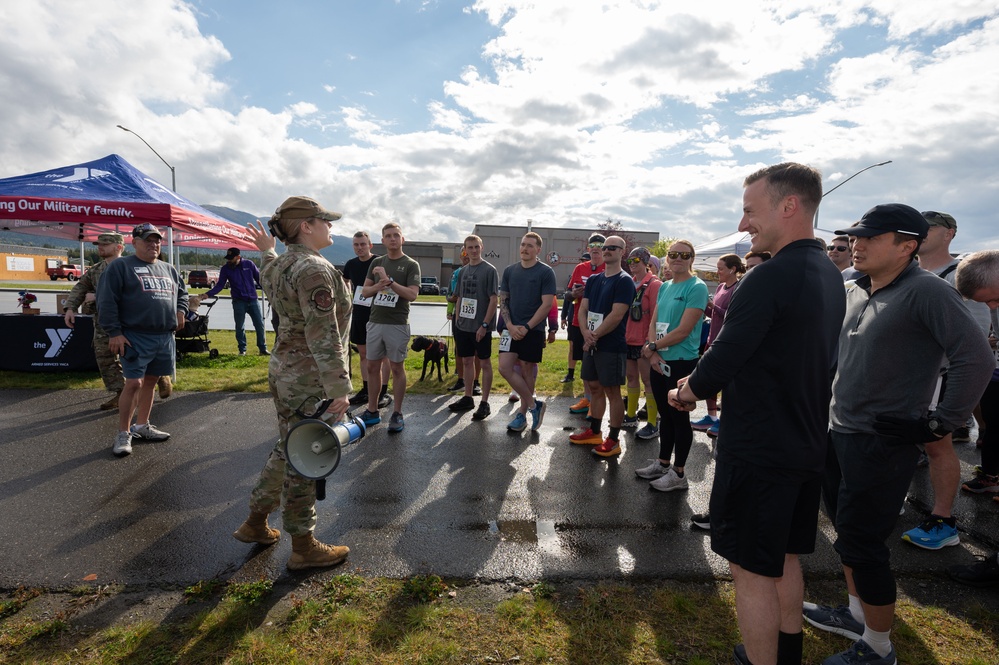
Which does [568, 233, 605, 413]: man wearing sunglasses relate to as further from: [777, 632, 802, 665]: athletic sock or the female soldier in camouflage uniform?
[777, 632, 802, 665]: athletic sock

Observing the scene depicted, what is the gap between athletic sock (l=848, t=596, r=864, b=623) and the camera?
8.48ft

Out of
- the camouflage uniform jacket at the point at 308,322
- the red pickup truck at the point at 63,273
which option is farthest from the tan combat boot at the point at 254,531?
the red pickup truck at the point at 63,273

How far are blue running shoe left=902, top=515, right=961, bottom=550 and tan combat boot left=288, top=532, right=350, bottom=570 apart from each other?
3.79m

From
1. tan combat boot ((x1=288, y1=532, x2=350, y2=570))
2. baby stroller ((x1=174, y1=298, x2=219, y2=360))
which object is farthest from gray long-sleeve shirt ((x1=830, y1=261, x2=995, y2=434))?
baby stroller ((x1=174, y1=298, x2=219, y2=360))

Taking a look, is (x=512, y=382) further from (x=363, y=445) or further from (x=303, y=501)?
(x=303, y=501)

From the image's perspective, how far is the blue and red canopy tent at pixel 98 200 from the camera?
878 cm

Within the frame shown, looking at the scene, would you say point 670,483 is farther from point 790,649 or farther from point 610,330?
point 790,649

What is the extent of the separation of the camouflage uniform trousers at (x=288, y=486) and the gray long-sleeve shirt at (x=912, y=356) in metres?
2.87

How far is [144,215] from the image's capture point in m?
8.99

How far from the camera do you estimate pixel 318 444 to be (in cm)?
281

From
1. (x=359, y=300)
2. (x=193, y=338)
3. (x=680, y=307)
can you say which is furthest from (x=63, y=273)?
(x=680, y=307)

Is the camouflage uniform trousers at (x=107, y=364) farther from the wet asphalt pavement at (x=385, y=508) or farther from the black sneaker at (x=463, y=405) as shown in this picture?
the black sneaker at (x=463, y=405)

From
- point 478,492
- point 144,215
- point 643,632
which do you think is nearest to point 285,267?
point 478,492

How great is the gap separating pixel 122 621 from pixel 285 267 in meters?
1.94
